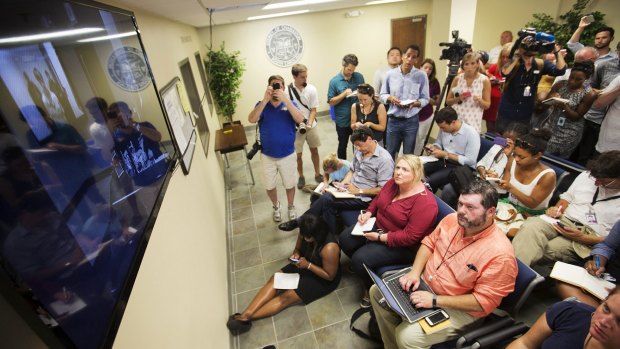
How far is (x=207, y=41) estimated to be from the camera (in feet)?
21.3

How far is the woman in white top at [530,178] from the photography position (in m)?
2.38

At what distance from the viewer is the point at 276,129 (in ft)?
A: 10.9

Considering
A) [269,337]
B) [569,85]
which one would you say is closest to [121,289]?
[269,337]

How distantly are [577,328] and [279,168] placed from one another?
2831 millimetres

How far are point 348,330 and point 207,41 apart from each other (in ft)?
20.7

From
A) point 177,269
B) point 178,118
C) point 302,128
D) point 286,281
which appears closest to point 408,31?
point 302,128

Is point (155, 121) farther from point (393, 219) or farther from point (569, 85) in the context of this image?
point (569, 85)

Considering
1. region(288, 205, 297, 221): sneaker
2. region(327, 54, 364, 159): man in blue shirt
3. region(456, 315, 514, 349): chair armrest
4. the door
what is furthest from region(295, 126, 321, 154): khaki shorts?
region(456, 315, 514, 349): chair armrest

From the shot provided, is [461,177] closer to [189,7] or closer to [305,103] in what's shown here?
[305,103]

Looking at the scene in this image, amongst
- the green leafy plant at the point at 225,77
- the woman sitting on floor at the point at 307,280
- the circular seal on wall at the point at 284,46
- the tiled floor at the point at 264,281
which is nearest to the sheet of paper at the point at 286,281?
the woman sitting on floor at the point at 307,280

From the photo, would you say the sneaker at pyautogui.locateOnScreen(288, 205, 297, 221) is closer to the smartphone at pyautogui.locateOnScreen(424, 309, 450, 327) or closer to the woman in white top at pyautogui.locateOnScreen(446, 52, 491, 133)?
the smartphone at pyautogui.locateOnScreen(424, 309, 450, 327)

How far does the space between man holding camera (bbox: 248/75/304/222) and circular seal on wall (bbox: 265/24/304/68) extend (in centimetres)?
379

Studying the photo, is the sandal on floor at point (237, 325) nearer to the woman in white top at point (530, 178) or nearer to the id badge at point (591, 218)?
the woman in white top at point (530, 178)

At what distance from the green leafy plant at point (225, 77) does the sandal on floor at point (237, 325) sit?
5.04 m
